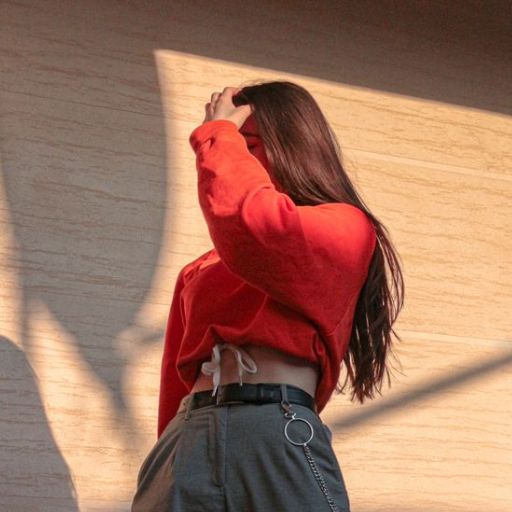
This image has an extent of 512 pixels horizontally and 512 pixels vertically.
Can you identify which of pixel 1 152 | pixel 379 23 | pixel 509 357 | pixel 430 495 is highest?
pixel 379 23

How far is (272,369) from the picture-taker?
76.1 inches

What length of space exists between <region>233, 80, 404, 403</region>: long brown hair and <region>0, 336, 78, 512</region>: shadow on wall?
1213 millimetres

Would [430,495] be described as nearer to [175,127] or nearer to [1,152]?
[175,127]

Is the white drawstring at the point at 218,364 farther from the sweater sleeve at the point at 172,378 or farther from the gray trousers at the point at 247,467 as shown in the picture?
the sweater sleeve at the point at 172,378

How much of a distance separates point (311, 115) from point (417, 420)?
1.67 metres

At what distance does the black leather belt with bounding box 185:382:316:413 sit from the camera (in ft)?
6.23

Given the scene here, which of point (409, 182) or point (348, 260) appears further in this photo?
point (409, 182)

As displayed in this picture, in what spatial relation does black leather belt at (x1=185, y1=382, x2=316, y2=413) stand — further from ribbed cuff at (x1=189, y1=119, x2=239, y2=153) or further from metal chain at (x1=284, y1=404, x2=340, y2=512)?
ribbed cuff at (x1=189, y1=119, x2=239, y2=153)

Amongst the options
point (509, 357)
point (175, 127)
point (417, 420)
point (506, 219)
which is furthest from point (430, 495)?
point (175, 127)

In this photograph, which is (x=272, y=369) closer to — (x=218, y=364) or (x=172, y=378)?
(x=218, y=364)

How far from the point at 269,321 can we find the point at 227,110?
46 cm

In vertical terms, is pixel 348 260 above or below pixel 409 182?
above

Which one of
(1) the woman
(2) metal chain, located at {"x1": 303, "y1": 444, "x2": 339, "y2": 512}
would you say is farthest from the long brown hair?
(2) metal chain, located at {"x1": 303, "y1": 444, "x2": 339, "y2": 512}

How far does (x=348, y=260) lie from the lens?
6.53ft
